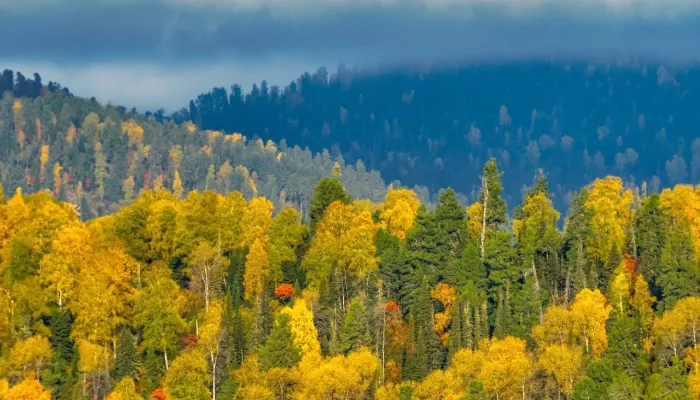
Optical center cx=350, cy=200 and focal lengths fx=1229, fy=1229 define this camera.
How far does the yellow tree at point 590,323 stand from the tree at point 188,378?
32.4 meters

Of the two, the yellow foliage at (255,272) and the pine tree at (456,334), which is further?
the yellow foliage at (255,272)

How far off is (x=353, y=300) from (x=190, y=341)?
625 inches

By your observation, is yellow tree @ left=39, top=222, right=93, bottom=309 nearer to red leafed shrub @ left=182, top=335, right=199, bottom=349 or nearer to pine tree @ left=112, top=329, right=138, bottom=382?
pine tree @ left=112, top=329, right=138, bottom=382

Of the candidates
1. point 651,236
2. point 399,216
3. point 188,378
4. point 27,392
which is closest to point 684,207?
point 651,236

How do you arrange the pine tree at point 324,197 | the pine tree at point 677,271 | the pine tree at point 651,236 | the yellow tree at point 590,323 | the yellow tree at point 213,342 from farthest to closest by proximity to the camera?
the pine tree at point 324,197 < the pine tree at point 651,236 < the yellow tree at point 213,342 < the pine tree at point 677,271 < the yellow tree at point 590,323

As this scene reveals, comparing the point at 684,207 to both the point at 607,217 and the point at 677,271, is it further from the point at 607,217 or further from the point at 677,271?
the point at 677,271

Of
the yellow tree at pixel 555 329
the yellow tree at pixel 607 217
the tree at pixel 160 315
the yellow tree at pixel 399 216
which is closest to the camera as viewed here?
the yellow tree at pixel 555 329

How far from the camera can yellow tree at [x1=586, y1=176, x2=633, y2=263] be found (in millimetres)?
117000

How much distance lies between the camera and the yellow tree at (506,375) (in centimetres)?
10025

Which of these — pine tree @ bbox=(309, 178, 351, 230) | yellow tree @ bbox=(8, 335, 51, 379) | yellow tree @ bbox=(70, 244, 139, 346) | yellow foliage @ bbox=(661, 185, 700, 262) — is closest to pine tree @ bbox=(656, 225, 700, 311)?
yellow foliage @ bbox=(661, 185, 700, 262)

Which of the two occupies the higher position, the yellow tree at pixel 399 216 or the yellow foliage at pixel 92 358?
the yellow tree at pixel 399 216

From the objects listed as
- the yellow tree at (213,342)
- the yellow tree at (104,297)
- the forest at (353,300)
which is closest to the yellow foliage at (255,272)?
the forest at (353,300)

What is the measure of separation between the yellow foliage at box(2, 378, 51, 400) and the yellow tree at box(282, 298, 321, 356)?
882 inches

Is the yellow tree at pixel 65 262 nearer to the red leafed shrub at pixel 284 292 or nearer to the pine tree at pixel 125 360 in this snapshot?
the pine tree at pixel 125 360
